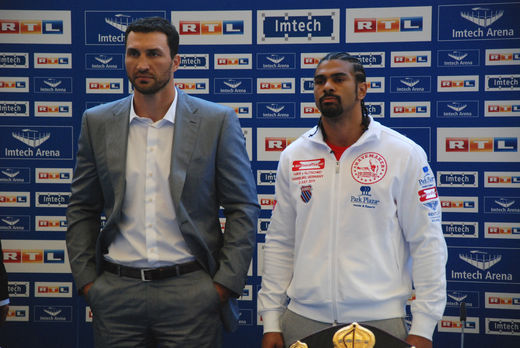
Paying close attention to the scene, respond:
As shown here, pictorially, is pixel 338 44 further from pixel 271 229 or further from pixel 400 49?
pixel 271 229

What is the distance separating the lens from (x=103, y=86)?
3793mm

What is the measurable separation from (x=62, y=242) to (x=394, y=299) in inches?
106

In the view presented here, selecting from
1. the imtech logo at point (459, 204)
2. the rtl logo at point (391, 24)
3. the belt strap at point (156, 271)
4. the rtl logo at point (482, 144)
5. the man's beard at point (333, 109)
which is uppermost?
the rtl logo at point (391, 24)

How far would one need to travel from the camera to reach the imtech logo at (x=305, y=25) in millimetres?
3648

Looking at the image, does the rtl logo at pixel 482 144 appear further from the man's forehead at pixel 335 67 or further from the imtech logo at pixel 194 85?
the man's forehead at pixel 335 67

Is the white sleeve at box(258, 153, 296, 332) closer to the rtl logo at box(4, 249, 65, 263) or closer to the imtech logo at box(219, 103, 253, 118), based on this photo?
the imtech logo at box(219, 103, 253, 118)

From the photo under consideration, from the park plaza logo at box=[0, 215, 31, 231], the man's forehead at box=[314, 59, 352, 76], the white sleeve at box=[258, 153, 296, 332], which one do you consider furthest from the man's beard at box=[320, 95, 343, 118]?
the park plaza logo at box=[0, 215, 31, 231]

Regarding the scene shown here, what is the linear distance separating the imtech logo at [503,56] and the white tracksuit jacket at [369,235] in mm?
2023

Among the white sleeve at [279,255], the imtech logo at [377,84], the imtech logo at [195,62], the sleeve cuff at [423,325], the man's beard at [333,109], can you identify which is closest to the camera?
the sleeve cuff at [423,325]

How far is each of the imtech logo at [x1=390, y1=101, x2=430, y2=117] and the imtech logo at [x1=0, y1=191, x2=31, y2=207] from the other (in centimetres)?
257

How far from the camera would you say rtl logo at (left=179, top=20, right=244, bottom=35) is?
12.2 ft

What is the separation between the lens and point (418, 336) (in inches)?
68.9

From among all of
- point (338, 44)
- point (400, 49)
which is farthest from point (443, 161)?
point (338, 44)

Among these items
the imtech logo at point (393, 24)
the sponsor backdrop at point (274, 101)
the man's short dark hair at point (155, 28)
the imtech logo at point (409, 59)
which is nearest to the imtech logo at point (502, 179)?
the sponsor backdrop at point (274, 101)
